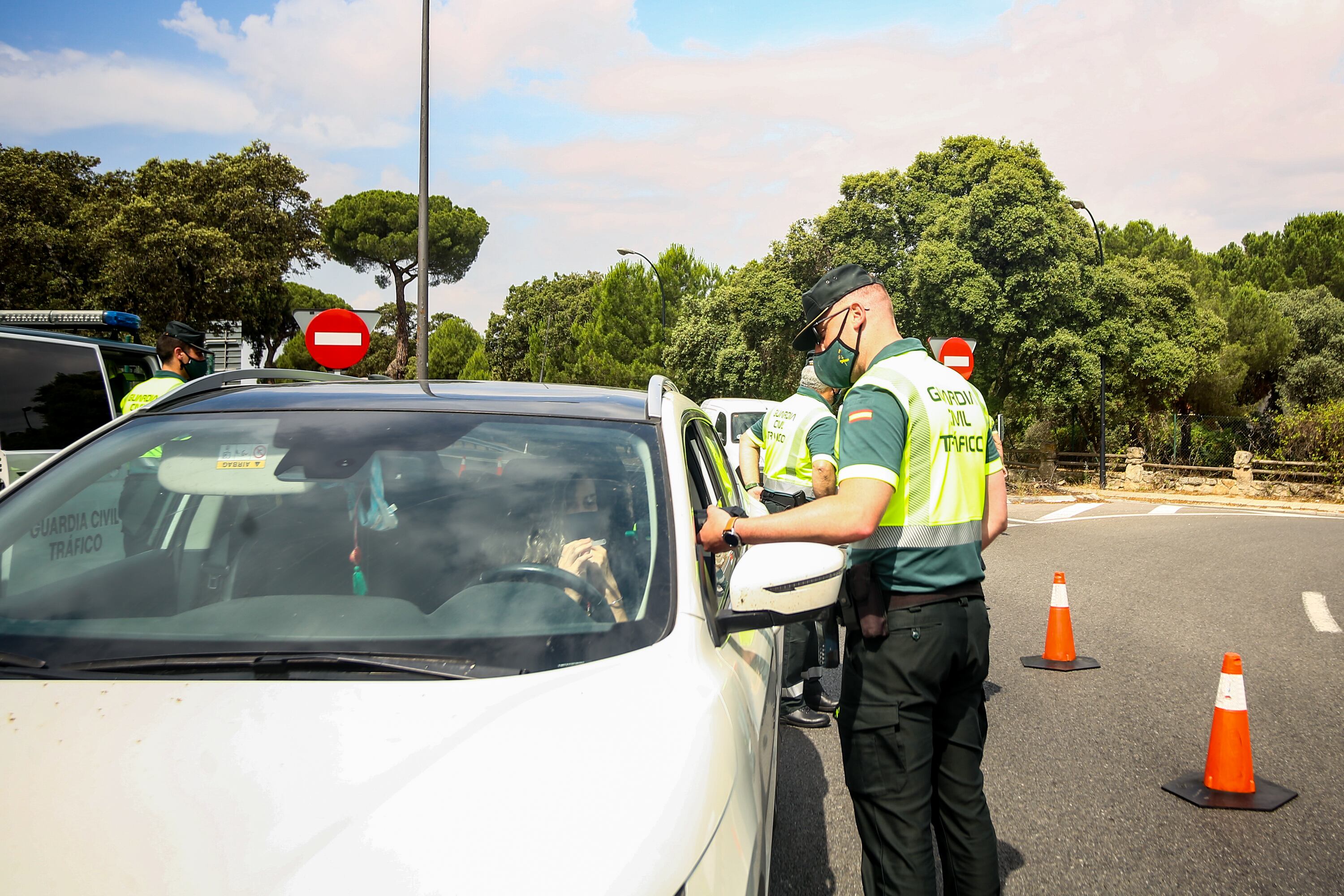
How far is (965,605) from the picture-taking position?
2.68 meters

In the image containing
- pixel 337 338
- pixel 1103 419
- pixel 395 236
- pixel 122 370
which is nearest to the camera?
pixel 122 370

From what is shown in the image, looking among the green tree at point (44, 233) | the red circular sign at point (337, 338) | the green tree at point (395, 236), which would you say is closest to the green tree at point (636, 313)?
the green tree at point (395, 236)

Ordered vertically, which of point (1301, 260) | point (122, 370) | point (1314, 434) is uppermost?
point (1301, 260)

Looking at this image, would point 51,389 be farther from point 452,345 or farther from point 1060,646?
point 452,345

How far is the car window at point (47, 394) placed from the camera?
7.32 m

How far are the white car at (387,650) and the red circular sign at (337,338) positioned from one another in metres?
9.03

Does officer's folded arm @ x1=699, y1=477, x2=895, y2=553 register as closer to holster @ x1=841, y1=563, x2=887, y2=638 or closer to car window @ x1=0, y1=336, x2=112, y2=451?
holster @ x1=841, y1=563, x2=887, y2=638

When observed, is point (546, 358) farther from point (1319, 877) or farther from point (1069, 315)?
point (1319, 877)

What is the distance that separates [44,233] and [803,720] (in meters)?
34.8

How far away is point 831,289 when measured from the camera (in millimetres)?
2873

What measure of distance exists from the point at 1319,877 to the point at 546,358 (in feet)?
254

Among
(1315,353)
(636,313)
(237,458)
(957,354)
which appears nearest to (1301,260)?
(1315,353)

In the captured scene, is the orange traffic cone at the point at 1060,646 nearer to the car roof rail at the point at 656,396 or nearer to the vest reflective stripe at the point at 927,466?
the vest reflective stripe at the point at 927,466

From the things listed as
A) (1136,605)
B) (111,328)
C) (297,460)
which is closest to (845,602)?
(297,460)
